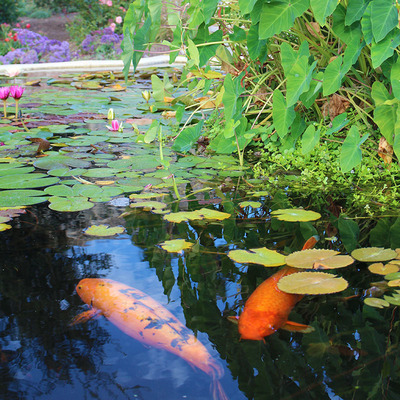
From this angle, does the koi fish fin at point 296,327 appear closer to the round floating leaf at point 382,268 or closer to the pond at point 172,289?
the pond at point 172,289

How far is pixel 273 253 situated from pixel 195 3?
3.26ft

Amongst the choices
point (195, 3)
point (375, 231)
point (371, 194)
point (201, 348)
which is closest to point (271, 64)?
point (195, 3)

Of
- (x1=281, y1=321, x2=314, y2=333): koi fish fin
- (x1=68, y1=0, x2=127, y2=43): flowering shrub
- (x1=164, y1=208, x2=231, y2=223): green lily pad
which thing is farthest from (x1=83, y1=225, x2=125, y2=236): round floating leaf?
(x1=68, y1=0, x2=127, y2=43): flowering shrub

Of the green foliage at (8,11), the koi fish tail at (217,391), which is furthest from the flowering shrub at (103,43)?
the koi fish tail at (217,391)

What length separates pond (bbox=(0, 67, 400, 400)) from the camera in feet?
2.51

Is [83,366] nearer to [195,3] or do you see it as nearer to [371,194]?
[371,194]

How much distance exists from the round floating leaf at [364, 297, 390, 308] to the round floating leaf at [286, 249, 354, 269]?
0.12 meters

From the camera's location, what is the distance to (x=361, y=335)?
0.88 m

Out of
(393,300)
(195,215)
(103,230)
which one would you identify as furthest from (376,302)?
(103,230)

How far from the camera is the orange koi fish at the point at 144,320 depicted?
821 mm

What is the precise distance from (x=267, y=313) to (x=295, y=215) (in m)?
0.59

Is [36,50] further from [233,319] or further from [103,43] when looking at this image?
[233,319]

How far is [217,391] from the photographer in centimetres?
75

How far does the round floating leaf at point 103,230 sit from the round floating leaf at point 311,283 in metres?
0.56
